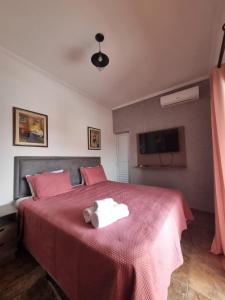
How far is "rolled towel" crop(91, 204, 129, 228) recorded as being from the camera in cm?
109

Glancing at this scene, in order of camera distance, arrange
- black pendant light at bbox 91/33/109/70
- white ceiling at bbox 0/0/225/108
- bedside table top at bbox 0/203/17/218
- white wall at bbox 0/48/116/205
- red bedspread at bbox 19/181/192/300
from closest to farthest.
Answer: red bedspread at bbox 19/181/192/300 < white ceiling at bbox 0/0/225/108 < black pendant light at bbox 91/33/109/70 < bedside table top at bbox 0/203/17/218 < white wall at bbox 0/48/116/205

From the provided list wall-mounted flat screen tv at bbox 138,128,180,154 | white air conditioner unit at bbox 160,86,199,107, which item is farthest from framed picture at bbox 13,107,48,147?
white air conditioner unit at bbox 160,86,199,107

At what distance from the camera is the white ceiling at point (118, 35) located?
56.2 inches

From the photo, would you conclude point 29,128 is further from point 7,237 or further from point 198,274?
point 198,274

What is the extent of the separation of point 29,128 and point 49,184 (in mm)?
976

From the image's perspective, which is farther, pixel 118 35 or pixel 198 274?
pixel 118 35

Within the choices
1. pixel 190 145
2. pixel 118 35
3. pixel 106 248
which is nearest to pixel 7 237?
pixel 106 248

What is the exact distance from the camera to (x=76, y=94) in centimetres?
311

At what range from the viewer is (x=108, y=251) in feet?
2.75

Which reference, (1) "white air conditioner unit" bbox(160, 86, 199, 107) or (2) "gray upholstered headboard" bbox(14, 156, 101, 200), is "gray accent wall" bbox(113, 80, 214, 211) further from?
(2) "gray upholstered headboard" bbox(14, 156, 101, 200)

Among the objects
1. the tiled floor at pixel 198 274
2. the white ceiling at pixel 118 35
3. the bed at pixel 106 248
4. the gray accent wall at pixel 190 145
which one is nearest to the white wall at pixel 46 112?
the white ceiling at pixel 118 35

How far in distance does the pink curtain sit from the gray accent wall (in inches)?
48.7

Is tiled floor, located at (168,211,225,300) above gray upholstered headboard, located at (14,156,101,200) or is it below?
below

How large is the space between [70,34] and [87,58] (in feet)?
1.39
